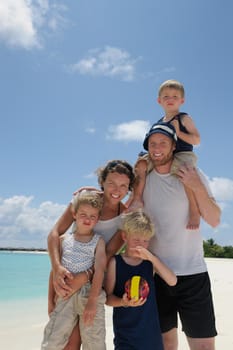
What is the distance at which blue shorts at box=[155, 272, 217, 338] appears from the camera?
3.35 m

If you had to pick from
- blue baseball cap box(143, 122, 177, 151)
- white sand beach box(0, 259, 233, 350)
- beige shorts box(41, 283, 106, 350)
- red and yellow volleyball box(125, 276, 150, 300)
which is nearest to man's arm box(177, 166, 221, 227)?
blue baseball cap box(143, 122, 177, 151)

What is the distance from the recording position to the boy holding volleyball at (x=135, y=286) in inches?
122

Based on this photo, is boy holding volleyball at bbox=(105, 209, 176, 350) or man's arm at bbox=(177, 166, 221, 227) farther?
man's arm at bbox=(177, 166, 221, 227)

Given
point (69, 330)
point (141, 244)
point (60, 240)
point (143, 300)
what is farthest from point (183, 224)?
point (69, 330)

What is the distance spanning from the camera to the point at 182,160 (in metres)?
3.63

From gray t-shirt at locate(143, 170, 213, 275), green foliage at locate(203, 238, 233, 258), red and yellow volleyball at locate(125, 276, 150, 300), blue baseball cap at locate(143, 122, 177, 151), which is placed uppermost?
green foliage at locate(203, 238, 233, 258)

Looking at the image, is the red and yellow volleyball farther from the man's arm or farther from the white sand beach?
the white sand beach

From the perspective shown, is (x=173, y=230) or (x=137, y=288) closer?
(x=137, y=288)

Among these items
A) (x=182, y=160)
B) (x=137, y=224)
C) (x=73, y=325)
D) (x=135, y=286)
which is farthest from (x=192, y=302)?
(x=182, y=160)

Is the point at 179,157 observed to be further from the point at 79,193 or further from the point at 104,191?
the point at 79,193

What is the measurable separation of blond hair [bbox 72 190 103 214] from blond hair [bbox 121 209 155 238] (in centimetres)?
25

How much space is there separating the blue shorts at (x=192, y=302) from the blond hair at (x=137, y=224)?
53cm

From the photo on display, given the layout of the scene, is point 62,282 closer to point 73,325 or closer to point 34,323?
point 73,325

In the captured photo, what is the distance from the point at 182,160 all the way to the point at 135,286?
1256 millimetres
